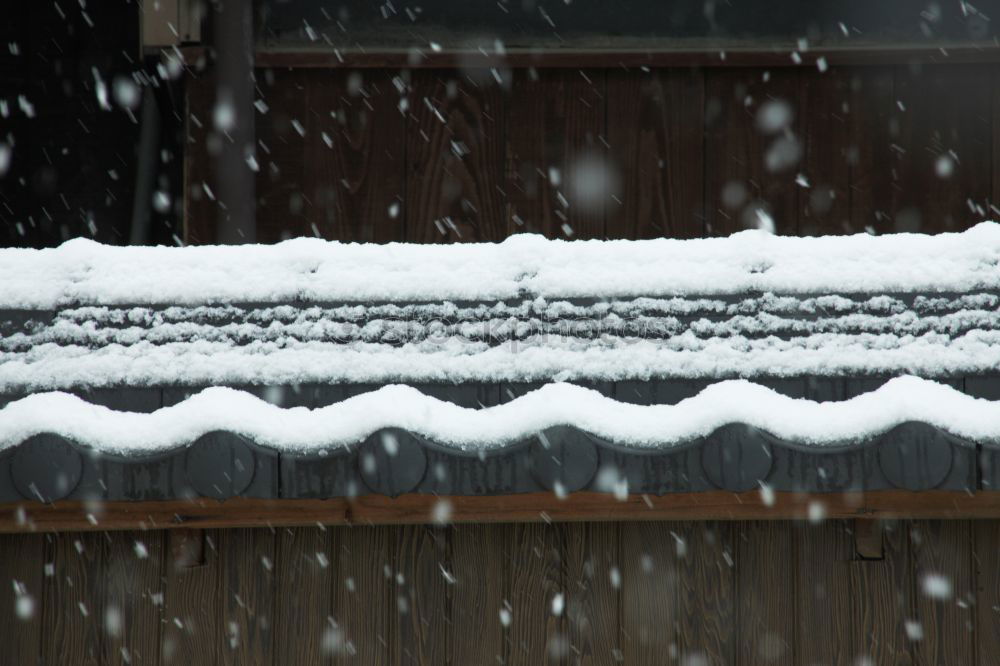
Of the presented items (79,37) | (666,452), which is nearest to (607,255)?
(666,452)

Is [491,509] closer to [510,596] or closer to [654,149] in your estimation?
[510,596]

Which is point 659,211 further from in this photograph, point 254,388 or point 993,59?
point 254,388

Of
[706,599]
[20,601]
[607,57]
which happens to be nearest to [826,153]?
[607,57]

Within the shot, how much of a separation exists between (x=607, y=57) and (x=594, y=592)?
9.07ft

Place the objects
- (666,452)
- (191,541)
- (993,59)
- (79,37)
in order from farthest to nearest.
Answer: (79,37)
(993,59)
(191,541)
(666,452)

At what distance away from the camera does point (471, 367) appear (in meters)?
2.58

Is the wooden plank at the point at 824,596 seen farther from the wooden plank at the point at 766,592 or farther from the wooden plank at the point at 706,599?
the wooden plank at the point at 706,599

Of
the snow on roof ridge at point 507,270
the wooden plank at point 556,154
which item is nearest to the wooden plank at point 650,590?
the snow on roof ridge at point 507,270

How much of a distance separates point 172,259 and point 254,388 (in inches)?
24.8

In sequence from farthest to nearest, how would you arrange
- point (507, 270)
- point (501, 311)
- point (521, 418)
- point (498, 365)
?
point (507, 270) → point (501, 311) → point (498, 365) → point (521, 418)

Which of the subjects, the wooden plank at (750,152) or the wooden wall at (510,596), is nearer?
the wooden wall at (510,596)

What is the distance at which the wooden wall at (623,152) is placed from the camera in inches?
186

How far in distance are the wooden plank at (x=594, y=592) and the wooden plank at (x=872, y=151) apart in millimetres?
2591

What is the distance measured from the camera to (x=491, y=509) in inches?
103
